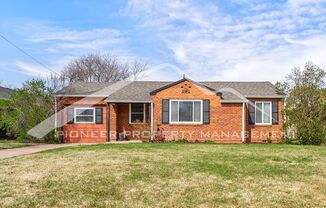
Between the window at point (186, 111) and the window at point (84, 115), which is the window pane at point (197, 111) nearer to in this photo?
the window at point (186, 111)

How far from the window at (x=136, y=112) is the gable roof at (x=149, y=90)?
0.75 m

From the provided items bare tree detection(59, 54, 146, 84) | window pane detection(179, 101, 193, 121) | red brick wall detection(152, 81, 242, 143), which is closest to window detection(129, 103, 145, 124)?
red brick wall detection(152, 81, 242, 143)

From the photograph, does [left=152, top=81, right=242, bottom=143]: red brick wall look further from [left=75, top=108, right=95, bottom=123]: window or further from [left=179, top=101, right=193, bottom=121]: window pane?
[left=75, top=108, right=95, bottom=123]: window

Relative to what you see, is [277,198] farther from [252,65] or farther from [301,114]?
[252,65]

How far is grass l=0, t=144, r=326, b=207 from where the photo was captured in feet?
20.2

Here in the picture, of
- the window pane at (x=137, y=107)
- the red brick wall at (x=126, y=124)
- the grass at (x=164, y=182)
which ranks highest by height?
the window pane at (x=137, y=107)

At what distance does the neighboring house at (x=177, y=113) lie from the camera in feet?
66.9

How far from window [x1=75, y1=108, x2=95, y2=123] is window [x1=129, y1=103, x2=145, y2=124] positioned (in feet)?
8.56

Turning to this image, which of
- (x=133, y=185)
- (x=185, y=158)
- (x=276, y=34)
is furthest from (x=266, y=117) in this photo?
(x=133, y=185)

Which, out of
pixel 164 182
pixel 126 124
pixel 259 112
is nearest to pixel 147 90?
pixel 126 124

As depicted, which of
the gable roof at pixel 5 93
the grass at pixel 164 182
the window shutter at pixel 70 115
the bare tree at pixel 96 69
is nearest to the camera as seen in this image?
the grass at pixel 164 182

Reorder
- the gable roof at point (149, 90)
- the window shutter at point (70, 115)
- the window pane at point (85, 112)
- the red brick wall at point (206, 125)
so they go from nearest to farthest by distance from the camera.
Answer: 1. the red brick wall at point (206, 125)
2. the gable roof at point (149, 90)
3. the window shutter at point (70, 115)
4. the window pane at point (85, 112)

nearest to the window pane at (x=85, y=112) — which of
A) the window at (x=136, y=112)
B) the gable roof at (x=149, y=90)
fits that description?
the gable roof at (x=149, y=90)

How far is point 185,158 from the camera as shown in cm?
1141
